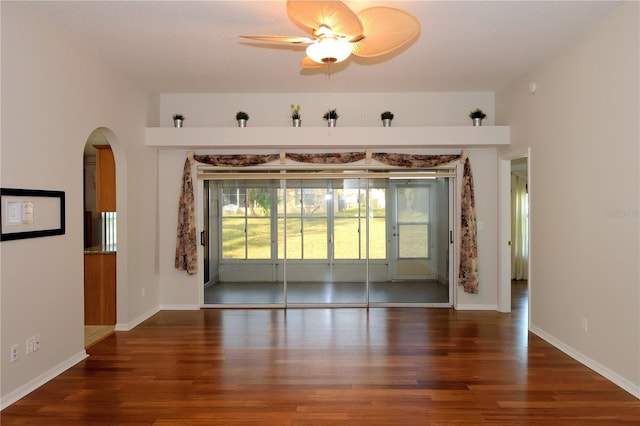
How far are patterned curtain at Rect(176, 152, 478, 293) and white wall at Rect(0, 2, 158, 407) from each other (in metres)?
1.25

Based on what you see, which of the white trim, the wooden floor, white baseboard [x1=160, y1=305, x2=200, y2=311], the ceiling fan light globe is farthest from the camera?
white baseboard [x1=160, y1=305, x2=200, y2=311]

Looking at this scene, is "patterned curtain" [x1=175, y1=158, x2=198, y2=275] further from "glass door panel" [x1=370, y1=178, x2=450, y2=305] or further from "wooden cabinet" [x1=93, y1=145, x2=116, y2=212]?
"glass door panel" [x1=370, y1=178, x2=450, y2=305]

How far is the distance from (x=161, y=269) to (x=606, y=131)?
539 centimetres

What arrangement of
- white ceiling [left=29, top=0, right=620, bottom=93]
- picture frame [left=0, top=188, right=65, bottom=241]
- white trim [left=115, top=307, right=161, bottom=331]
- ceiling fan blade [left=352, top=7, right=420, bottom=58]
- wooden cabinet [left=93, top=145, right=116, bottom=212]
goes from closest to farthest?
ceiling fan blade [left=352, top=7, right=420, bottom=58]
picture frame [left=0, top=188, right=65, bottom=241]
white ceiling [left=29, top=0, right=620, bottom=93]
white trim [left=115, top=307, right=161, bottom=331]
wooden cabinet [left=93, top=145, right=116, bottom=212]

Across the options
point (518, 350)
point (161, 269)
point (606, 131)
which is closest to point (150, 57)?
point (161, 269)

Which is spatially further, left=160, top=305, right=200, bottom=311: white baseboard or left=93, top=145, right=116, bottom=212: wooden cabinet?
left=160, top=305, right=200, bottom=311: white baseboard

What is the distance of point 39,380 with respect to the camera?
11.2 ft

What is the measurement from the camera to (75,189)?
389 cm

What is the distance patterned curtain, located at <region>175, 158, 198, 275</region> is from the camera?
590 cm

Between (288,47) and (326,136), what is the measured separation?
1569mm

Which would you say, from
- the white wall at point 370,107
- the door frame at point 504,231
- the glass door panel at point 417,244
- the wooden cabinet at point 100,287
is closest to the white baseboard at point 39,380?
the wooden cabinet at point 100,287

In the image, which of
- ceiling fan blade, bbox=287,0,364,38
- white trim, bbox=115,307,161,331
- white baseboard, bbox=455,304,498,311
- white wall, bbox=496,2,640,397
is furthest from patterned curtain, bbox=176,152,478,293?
ceiling fan blade, bbox=287,0,364,38

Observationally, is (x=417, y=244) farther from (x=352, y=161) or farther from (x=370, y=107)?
(x=370, y=107)

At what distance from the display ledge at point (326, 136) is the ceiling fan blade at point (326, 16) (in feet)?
9.24
